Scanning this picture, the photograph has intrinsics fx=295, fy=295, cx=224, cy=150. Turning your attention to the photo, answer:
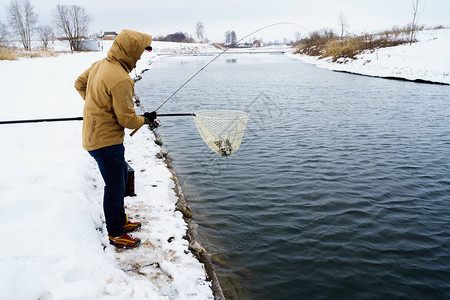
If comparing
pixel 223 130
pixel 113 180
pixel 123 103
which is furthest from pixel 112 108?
pixel 223 130

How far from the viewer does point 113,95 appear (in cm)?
300

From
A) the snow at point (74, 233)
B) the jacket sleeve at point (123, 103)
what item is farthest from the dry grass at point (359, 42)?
the jacket sleeve at point (123, 103)

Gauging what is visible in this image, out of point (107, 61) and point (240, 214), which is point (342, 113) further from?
point (107, 61)

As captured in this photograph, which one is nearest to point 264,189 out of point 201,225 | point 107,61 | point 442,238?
point 201,225

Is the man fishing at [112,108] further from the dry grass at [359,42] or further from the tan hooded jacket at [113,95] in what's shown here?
the dry grass at [359,42]

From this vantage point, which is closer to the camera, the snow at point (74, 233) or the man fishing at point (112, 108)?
the snow at point (74, 233)

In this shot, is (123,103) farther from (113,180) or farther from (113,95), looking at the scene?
(113,180)

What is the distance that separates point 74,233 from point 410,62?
103ft

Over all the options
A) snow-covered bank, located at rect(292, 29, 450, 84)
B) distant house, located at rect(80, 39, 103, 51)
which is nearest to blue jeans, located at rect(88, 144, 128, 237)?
snow-covered bank, located at rect(292, 29, 450, 84)

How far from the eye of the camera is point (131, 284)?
3.00 meters

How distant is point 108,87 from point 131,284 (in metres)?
2.01

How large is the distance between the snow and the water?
0.74 m

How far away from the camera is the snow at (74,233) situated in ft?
8.72

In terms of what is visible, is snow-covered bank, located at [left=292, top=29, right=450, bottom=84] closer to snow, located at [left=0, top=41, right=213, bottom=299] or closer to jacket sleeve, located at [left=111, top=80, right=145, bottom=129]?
snow, located at [left=0, top=41, right=213, bottom=299]
